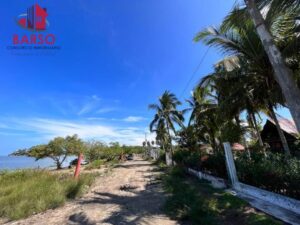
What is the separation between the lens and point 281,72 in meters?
3.66

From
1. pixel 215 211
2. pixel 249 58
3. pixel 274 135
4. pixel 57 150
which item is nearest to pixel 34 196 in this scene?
pixel 215 211

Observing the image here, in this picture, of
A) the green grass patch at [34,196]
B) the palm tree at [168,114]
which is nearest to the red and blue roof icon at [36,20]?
the green grass patch at [34,196]

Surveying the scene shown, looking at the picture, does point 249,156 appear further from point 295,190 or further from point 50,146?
point 50,146

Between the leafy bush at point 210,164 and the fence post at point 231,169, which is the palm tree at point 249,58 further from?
the leafy bush at point 210,164

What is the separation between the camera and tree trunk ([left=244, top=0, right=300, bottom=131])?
3.38 meters

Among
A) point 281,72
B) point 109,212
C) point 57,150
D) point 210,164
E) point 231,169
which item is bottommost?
point 109,212

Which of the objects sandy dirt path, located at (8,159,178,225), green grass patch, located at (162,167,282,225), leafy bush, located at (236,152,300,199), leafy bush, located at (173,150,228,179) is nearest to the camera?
green grass patch, located at (162,167,282,225)

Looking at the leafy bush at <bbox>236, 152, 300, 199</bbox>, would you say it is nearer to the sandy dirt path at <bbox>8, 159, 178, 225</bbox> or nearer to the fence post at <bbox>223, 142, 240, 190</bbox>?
the fence post at <bbox>223, 142, 240, 190</bbox>

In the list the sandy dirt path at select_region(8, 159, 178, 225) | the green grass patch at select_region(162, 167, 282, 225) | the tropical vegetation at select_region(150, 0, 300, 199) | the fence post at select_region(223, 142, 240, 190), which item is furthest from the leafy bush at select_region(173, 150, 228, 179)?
the sandy dirt path at select_region(8, 159, 178, 225)

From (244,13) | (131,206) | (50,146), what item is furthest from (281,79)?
(50,146)

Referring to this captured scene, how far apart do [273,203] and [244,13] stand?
5.36 metres

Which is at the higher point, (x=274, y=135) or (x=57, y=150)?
(x=57, y=150)

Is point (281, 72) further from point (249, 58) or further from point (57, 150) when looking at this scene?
point (57, 150)

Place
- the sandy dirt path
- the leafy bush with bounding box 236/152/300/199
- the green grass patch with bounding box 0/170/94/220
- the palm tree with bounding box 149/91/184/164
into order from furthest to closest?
the palm tree with bounding box 149/91/184/164 → the green grass patch with bounding box 0/170/94/220 → the sandy dirt path → the leafy bush with bounding box 236/152/300/199
